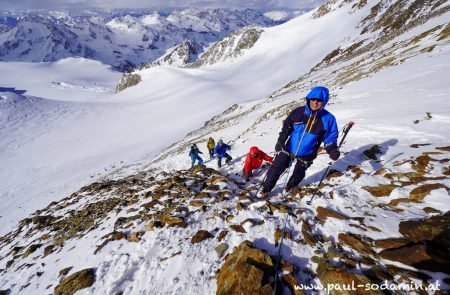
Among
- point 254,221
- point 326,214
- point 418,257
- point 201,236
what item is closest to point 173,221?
point 201,236

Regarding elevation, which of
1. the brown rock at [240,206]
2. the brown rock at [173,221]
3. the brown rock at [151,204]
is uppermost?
the brown rock at [173,221]

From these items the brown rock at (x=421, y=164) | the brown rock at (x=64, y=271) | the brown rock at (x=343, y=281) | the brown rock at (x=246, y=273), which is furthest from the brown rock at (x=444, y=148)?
the brown rock at (x=64, y=271)

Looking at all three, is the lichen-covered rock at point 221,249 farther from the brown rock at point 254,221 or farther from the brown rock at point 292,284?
the brown rock at point 292,284

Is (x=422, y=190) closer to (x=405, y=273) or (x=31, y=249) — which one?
(x=405, y=273)

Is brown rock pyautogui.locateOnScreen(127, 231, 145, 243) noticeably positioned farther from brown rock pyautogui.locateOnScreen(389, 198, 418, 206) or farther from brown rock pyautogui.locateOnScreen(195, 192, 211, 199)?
brown rock pyautogui.locateOnScreen(389, 198, 418, 206)

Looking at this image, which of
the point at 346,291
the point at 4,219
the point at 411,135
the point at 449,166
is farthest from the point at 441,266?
the point at 4,219

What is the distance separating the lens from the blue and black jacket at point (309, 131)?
680 centimetres

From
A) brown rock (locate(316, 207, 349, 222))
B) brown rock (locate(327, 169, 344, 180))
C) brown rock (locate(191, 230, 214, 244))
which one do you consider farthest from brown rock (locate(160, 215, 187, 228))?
brown rock (locate(327, 169, 344, 180))

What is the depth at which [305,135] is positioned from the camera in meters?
7.09

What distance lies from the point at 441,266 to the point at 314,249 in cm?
184

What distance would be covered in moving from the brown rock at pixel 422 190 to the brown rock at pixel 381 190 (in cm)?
46

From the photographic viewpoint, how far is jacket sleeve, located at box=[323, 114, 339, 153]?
22.4 feet

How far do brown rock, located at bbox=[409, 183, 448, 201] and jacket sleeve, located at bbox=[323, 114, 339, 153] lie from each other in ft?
6.29

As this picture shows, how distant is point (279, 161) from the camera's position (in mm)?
7547
